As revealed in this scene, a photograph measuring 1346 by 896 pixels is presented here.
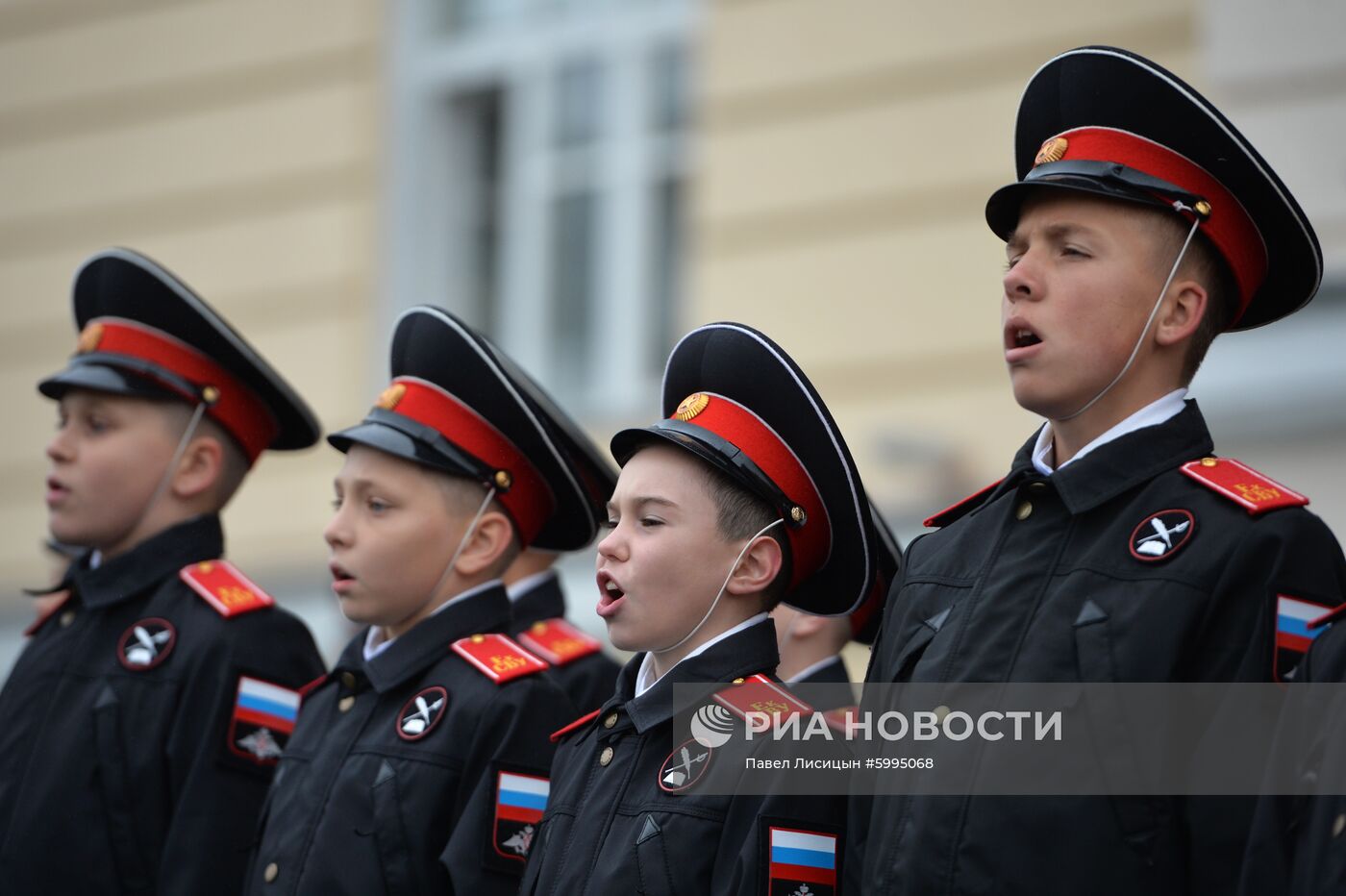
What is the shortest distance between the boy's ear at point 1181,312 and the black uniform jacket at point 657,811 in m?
1.03

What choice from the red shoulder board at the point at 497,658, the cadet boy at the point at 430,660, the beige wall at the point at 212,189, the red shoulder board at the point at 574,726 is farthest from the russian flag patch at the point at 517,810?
the beige wall at the point at 212,189

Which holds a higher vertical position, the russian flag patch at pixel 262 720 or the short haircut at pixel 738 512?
the short haircut at pixel 738 512

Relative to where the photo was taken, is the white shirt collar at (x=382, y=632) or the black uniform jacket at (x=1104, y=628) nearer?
the black uniform jacket at (x=1104, y=628)

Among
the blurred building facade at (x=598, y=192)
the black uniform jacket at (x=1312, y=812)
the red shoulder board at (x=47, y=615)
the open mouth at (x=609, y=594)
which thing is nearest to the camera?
the black uniform jacket at (x=1312, y=812)

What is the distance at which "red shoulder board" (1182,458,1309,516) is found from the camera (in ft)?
10.8

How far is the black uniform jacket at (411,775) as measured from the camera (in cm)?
429

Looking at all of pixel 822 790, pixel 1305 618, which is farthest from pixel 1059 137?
pixel 822 790

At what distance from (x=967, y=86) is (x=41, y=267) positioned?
504cm

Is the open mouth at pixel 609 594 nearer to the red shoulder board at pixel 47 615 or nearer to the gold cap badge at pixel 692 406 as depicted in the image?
the gold cap badge at pixel 692 406

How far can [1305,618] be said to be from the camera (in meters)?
3.20

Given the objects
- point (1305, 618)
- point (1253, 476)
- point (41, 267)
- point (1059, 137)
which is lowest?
point (1305, 618)

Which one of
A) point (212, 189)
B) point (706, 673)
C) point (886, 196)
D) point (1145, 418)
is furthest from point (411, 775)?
point (212, 189)

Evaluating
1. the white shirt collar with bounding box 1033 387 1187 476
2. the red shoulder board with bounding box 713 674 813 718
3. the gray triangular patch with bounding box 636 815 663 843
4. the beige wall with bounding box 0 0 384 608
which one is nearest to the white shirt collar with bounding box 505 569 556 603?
the red shoulder board with bounding box 713 674 813 718

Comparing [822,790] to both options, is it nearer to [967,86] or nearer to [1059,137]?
[1059,137]
